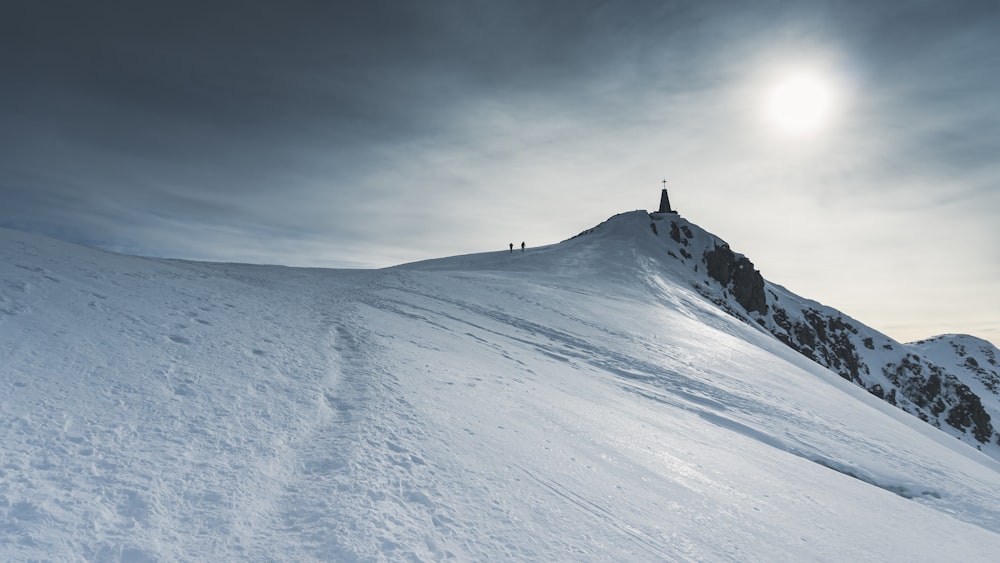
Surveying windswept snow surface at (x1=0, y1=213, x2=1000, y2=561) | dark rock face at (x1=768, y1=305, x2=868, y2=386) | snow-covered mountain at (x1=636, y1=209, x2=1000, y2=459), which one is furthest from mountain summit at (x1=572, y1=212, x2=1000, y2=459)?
windswept snow surface at (x1=0, y1=213, x2=1000, y2=561)

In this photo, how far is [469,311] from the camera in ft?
58.5

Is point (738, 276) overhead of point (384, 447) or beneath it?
overhead

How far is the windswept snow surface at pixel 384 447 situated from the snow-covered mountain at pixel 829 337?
3960 centimetres

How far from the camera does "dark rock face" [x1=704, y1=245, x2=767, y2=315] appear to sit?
60219 millimetres

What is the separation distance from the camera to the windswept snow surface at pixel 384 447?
3893 millimetres

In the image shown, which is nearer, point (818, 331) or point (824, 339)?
point (824, 339)

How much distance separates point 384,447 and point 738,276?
217 ft

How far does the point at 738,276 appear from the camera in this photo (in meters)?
62.4

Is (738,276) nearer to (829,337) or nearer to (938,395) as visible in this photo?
(829,337)

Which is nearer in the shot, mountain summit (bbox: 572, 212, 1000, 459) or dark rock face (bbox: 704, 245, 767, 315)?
mountain summit (bbox: 572, 212, 1000, 459)

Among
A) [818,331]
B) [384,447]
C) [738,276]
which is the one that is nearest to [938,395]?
[818,331]

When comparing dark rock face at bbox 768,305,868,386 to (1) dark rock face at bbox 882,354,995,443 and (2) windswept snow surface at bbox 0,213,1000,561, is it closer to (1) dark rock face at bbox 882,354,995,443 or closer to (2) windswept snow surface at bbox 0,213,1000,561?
(1) dark rock face at bbox 882,354,995,443

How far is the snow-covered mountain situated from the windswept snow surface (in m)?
39.6

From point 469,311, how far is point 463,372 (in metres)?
8.27
